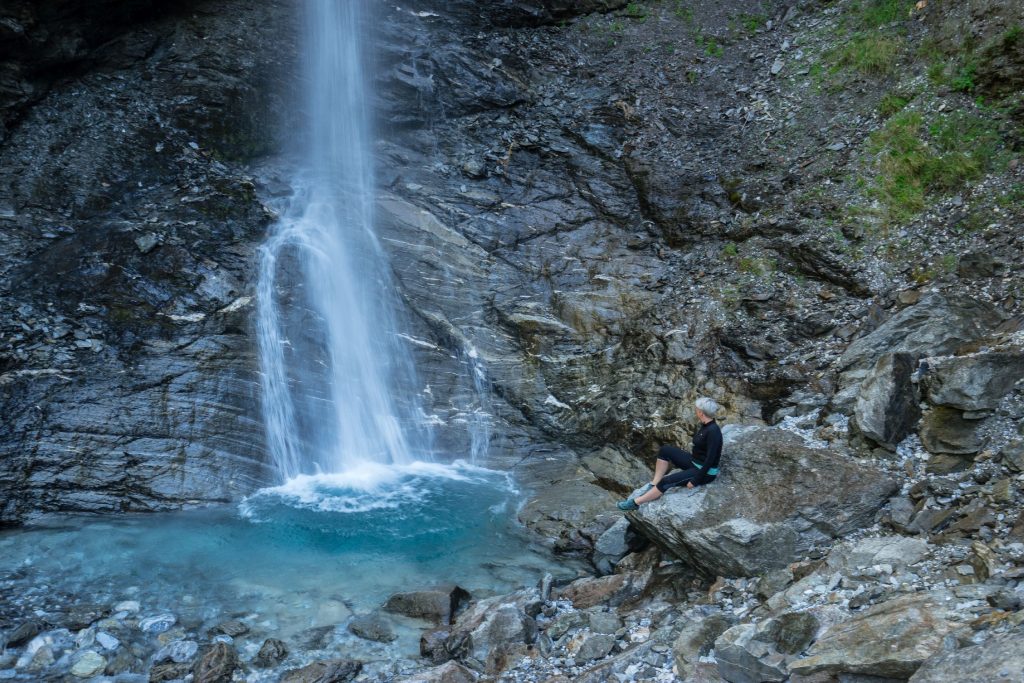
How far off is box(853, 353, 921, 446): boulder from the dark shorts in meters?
1.90

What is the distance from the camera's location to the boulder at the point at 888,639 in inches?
176

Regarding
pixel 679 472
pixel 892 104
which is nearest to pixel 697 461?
pixel 679 472

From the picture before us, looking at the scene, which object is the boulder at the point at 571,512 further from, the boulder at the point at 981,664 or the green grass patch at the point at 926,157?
the green grass patch at the point at 926,157

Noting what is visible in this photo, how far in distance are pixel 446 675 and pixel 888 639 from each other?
3.87m

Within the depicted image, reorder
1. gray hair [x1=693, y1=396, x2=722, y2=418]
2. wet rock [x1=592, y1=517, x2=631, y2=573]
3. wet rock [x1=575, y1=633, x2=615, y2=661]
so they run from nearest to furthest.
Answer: wet rock [x1=575, y1=633, x2=615, y2=661] < gray hair [x1=693, y1=396, x2=722, y2=418] < wet rock [x1=592, y1=517, x2=631, y2=573]

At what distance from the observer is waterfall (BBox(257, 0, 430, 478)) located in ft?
38.9

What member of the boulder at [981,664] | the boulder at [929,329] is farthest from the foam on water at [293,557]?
the boulder at [981,664]

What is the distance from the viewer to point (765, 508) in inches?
279

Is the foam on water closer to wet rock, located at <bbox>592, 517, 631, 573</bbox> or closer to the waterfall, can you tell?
wet rock, located at <bbox>592, 517, 631, 573</bbox>

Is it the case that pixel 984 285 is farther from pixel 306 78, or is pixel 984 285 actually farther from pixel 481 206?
pixel 306 78

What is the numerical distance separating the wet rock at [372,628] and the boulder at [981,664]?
17.6ft

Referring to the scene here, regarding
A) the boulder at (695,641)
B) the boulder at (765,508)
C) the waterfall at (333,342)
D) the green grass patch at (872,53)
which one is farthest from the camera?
the green grass patch at (872,53)

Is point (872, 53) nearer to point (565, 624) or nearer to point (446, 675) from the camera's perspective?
point (565, 624)

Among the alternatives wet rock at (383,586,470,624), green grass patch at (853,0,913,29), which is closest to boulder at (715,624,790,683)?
wet rock at (383,586,470,624)
